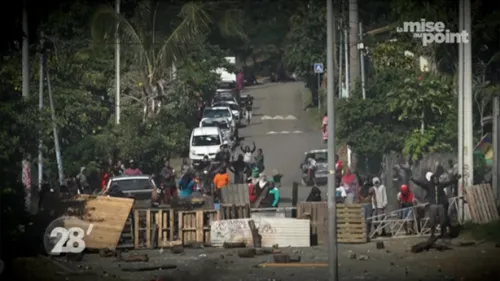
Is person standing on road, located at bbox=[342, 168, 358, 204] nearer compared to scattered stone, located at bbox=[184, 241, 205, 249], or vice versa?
scattered stone, located at bbox=[184, 241, 205, 249]

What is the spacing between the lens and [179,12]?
17219mm

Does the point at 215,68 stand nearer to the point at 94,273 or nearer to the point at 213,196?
the point at 213,196

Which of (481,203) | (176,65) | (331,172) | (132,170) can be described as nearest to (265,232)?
(132,170)

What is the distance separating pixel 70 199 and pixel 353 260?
393 cm

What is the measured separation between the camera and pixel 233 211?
17.4 m

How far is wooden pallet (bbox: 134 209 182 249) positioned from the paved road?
1.76 meters

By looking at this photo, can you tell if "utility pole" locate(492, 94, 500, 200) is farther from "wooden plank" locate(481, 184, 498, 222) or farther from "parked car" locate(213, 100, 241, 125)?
"parked car" locate(213, 100, 241, 125)

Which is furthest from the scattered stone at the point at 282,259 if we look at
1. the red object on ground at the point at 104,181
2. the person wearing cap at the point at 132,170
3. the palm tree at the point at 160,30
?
the palm tree at the point at 160,30

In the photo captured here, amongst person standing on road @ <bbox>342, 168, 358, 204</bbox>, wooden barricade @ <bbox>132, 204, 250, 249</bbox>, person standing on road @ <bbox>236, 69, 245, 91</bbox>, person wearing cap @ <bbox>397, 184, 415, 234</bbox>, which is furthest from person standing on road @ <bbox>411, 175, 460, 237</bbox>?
person standing on road @ <bbox>236, 69, 245, 91</bbox>

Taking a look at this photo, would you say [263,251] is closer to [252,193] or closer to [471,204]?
[252,193]

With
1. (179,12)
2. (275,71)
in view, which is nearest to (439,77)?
(275,71)

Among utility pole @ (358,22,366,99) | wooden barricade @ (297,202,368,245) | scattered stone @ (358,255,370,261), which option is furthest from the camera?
utility pole @ (358,22,366,99)

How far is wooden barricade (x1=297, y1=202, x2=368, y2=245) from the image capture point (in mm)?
17281

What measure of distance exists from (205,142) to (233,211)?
1.08 m
